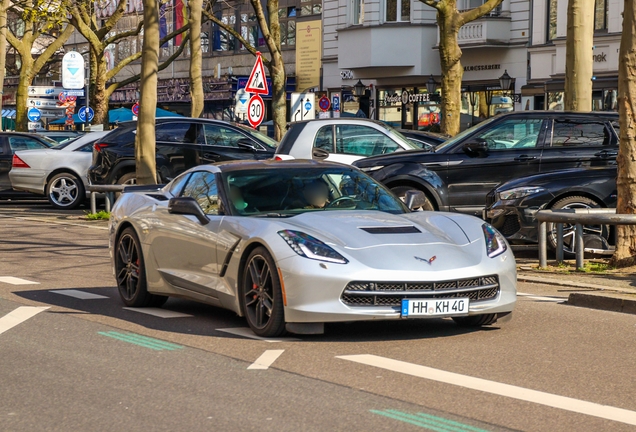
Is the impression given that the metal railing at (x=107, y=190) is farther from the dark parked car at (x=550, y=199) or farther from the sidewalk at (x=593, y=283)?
the sidewalk at (x=593, y=283)

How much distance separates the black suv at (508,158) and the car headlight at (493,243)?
7.27 meters

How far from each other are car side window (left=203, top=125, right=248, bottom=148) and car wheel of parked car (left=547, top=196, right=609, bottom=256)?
10.0 m

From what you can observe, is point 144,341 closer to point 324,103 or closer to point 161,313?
point 161,313

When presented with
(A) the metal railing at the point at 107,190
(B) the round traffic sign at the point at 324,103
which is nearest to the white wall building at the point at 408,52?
(B) the round traffic sign at the point at 324,103

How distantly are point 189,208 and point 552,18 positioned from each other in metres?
32.4

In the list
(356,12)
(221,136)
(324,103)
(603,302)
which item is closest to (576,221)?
(603,302)

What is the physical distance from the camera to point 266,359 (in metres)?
7.61

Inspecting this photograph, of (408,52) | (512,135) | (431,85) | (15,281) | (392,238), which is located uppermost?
(408,52)

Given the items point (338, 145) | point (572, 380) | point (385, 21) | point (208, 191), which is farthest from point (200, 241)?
point (385, 21)

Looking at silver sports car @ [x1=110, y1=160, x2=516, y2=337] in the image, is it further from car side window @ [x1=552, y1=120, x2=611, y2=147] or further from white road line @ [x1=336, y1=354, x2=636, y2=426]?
car side window @ [x1=552, y1=120, x2=611, y2=147]

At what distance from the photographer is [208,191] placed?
958 cm

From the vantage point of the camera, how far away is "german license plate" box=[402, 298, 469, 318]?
8.00m

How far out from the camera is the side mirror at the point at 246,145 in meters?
21.9

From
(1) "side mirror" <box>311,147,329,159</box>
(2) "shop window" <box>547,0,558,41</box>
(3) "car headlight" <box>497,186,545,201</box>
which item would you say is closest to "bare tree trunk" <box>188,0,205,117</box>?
(1) "side mirror" <box>311,147,329,159</box>
